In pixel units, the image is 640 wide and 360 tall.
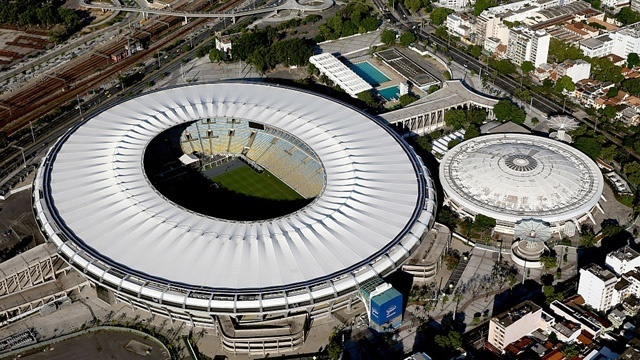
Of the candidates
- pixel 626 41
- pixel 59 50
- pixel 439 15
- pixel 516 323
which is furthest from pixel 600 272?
pixel 59 50

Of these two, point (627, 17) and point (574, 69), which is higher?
point (627, 17)

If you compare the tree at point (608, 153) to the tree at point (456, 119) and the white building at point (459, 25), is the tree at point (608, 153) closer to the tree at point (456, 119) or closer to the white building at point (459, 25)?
the tree at point (456, 119)

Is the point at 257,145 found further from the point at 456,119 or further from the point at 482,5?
the point at 482,5

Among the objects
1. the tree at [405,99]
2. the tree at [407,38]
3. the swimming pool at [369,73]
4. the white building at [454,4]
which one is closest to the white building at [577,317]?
the tree at [405,99]

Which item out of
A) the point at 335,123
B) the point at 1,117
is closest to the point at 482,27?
the point at 335,123

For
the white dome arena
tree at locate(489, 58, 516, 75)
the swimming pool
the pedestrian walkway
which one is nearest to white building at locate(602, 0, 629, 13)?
tree at locate(489, 58, 516, 75)

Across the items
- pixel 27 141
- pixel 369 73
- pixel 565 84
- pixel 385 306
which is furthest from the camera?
pixel 369 73

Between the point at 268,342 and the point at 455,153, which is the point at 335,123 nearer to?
the point at 455,153

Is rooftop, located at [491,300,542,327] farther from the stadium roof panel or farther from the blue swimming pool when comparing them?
the blue swimming pool
